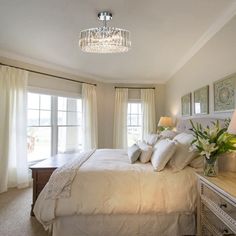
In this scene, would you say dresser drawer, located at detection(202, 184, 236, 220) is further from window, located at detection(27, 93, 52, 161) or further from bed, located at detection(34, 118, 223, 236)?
window, located at detection(27, 93, 52, 161)

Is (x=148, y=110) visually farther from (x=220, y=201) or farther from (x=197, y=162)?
(x=220, y=201)

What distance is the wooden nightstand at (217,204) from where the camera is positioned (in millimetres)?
1569

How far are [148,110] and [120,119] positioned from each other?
0.82 meters

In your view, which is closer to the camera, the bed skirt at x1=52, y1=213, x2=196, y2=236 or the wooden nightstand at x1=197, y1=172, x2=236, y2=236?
the wooden nightstand at x1=197, y1=172, x2=236, y2=236

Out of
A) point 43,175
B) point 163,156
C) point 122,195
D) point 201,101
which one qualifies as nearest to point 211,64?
point 201,101

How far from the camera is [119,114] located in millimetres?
6023

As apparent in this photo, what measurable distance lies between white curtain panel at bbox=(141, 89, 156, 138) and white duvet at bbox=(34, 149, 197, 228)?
3714 millimetres

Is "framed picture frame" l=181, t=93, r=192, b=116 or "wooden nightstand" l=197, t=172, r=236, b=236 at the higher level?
"framed picture frame" l=181, t=93, r=192, b=116

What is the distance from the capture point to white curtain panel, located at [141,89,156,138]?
6070 mm

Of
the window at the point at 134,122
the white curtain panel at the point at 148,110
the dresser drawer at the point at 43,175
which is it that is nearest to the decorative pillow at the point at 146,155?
the dresser drawer at the point at 43,175

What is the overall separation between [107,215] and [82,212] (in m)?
0.26

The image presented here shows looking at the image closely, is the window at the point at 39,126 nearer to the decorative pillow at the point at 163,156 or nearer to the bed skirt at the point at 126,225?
the bed skirt at the point at 126,225

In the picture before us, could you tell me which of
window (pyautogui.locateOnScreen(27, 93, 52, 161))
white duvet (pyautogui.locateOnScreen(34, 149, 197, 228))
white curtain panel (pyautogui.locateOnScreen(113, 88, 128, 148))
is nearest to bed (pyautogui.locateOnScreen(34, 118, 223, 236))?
white duvet (pyautogui.locateOnScreen(34, 149, 197, 228))

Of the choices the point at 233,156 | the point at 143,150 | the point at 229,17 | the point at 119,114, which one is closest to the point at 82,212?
the point at 143,150
